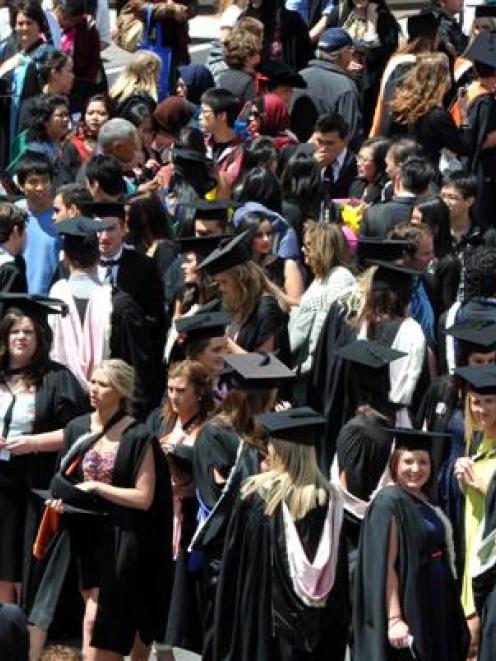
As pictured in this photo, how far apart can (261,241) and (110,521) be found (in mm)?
2676

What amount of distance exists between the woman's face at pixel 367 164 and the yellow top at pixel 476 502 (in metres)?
4.35

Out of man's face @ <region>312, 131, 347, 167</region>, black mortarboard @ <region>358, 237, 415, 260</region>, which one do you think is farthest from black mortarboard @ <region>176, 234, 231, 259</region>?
man's face @ <region>312, 131, 347, 167</region>

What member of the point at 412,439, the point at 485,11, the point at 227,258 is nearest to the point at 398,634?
the point at 412,439

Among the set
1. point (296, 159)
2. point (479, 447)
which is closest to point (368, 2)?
point (296, 159)

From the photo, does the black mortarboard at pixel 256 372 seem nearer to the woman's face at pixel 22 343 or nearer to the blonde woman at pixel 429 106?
the woman's face at pixel 22 343

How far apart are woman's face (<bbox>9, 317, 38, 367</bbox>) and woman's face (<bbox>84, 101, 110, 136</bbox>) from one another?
4106 millimetres

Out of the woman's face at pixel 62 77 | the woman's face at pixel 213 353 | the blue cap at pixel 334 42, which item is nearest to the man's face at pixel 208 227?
the woman's face at pixel 213 353

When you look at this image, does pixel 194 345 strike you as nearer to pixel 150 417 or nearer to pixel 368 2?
pixel 150 417

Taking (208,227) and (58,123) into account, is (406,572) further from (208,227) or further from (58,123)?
(58,123)

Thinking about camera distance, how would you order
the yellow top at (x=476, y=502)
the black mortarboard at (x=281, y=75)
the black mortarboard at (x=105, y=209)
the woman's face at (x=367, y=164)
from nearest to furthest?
the yellow top at (x=476, y=502), the black mortarboard at (x=105, y=209), the woman's face at (x=367, y=164), the black mortarboard at (x=281, y=75)

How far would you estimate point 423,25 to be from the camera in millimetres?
15930

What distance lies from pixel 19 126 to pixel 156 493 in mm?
5981

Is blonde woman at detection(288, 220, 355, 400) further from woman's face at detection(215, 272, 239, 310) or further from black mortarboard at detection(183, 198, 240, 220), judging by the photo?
black mortarboard at detection(183, 198, 240, 220)

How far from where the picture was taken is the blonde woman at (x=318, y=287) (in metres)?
11.9
